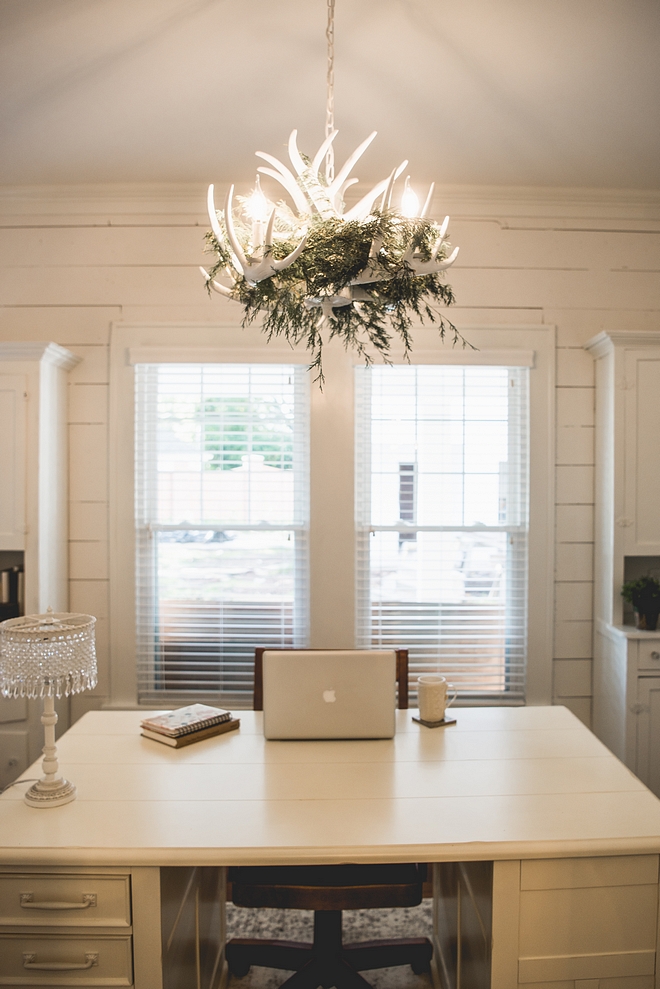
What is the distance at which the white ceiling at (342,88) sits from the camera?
2.17 meters

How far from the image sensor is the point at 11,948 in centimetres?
159

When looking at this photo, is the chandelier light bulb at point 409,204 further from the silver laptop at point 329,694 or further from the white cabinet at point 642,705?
the white cabinet at point 642,705

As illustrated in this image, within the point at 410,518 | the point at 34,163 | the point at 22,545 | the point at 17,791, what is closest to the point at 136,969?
the point at 17,791

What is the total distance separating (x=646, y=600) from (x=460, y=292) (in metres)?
1.68

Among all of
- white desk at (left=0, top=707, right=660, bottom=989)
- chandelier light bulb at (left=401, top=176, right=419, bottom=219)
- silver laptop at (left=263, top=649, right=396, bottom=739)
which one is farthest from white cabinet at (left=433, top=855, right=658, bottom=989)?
chandelier light bulb at (left=401, top=176, right=419, bottom=219)

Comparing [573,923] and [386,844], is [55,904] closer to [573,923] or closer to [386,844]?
[386,844]

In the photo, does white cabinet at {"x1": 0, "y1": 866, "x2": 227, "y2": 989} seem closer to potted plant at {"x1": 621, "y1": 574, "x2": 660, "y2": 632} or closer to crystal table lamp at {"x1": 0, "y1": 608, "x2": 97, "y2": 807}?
crystal table lamp at {"x1": 0, "y1": 608, "x2": 97, "y2": 807}

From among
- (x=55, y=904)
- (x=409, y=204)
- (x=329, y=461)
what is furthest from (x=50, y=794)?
(x=329, y=461)

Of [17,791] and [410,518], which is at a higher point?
[410,518]

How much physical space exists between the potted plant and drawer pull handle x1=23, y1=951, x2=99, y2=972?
2.53m

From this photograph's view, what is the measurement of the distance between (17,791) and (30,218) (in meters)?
2.78

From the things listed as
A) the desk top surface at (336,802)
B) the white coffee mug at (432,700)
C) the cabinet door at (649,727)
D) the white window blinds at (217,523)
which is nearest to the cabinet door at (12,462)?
the white window blinds at (217,523)

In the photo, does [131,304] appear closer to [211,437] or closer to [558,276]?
[211,437]

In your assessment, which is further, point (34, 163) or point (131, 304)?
point (131, 304)
